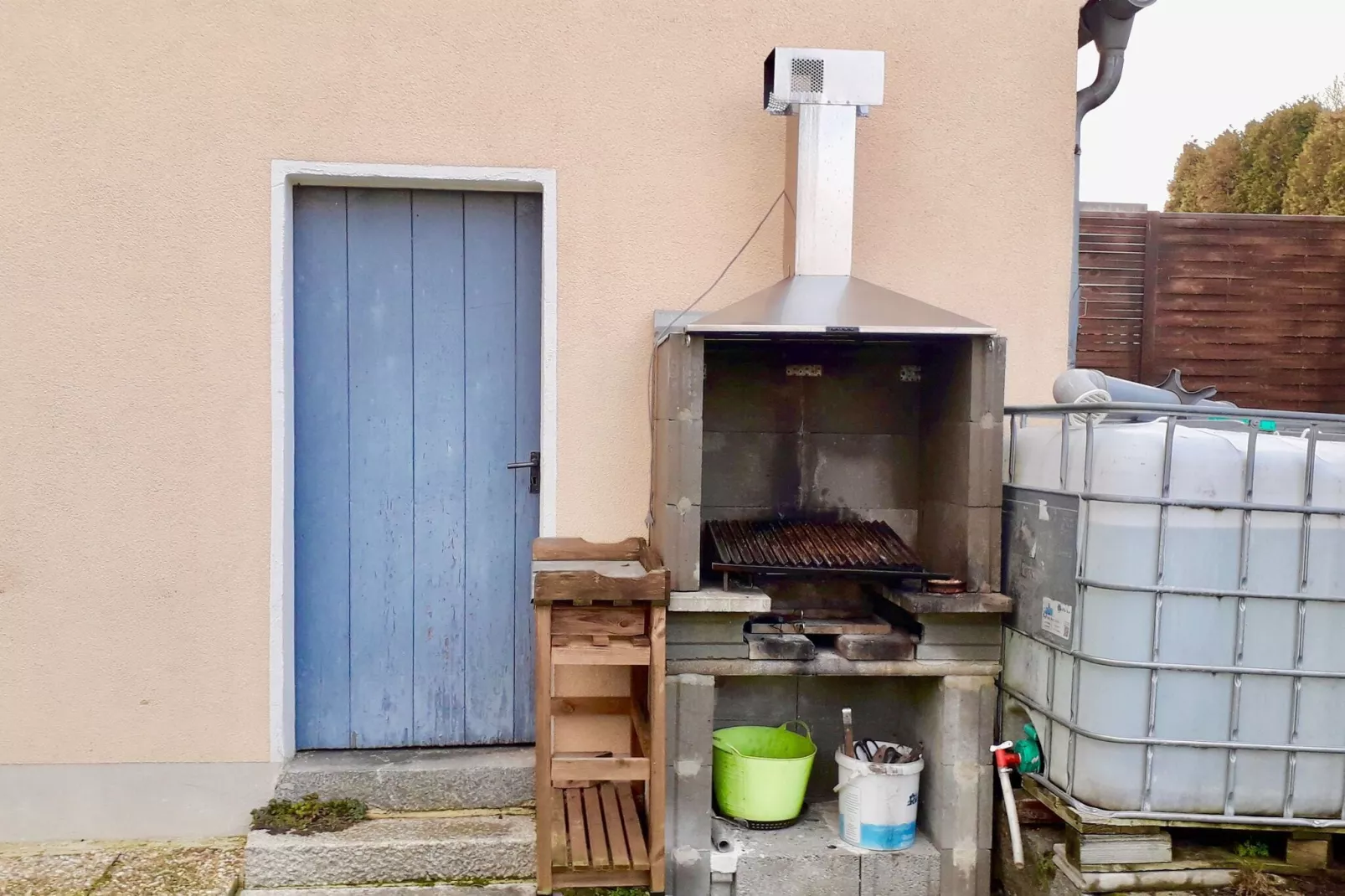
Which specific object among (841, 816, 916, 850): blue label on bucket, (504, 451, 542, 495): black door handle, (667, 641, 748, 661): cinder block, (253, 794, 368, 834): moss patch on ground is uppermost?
(504, 451, 542, 495): black door handle

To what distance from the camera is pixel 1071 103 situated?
4.59 meters

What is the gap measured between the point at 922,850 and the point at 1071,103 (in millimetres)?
3407

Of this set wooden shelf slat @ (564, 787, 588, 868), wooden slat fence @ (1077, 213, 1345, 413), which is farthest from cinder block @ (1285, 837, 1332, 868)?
wooden shelf slat @ (564, 787, 588, 868)

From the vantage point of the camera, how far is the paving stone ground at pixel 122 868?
12.7 feet

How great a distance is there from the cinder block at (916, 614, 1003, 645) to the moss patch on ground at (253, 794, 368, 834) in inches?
99.5

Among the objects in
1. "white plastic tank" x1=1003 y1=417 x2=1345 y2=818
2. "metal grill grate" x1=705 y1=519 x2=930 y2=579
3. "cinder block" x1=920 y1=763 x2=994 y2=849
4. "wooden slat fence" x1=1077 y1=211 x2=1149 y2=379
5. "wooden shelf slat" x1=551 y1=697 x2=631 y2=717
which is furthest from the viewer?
"wooden slat fence" x1=1077 y1=211 x2=1149 y2=379

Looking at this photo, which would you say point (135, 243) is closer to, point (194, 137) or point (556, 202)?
point (194, 137)

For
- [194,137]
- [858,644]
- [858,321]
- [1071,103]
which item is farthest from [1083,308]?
[194,137]

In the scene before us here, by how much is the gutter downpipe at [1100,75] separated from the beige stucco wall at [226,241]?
785 millimetres

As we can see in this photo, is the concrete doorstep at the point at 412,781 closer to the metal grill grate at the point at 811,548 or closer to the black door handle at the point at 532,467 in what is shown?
the black door handle at the point at 532,467

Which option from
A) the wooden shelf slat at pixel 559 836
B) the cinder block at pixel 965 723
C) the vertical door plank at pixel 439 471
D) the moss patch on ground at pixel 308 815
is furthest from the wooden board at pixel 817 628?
the moss patch on ground at pixel 308 815

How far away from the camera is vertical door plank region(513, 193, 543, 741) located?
15.0 ft

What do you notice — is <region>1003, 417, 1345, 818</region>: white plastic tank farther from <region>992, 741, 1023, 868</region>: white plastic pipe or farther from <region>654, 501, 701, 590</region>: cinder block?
<region>654, 501, 701, 590</region>: cinder block

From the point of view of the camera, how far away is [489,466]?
4.61m
